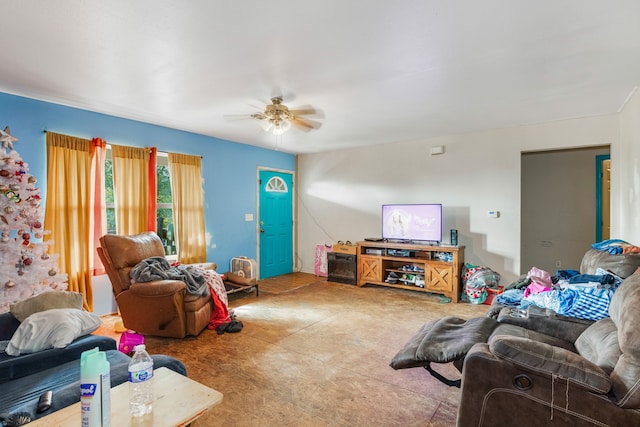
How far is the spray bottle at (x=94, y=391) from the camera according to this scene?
95 cm

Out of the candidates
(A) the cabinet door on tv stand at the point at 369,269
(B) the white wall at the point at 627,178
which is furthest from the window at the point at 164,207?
(B) the white wall at the point at 627,178

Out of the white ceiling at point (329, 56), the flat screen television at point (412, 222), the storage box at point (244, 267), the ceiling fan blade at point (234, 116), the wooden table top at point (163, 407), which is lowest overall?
the storage box at point (244, 267)

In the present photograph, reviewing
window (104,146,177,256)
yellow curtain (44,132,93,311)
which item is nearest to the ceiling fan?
window (104,146,177,256)

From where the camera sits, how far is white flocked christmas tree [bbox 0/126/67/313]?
2.74m

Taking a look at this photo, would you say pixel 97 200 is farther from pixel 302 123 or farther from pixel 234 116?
pixel 302 123

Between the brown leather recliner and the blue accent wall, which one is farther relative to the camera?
the blue accent wall

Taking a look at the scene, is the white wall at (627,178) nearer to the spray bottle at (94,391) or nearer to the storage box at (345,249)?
the storage box at (345,249)

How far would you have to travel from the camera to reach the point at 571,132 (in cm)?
400

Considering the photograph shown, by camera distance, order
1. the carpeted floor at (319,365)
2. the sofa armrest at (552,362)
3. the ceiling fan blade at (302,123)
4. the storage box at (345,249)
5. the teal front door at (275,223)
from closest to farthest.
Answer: the sofa armrest at (552,362), the carpeted floor at (319,365), the ceiling fan blade at (302,123), the storage box at (345,249), the teal front door at (275,223)

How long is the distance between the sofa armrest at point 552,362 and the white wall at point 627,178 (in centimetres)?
232

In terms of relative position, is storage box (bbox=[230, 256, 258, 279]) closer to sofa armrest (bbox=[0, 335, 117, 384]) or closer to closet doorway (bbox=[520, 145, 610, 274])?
sofa armrest (bbox=[0, 335, 117, 384])

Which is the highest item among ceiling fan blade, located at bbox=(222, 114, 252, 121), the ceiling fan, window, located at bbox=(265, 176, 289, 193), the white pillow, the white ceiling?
the white ceiling

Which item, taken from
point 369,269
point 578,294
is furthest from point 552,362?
point 369,269

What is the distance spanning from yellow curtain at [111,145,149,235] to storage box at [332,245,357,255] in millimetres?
2932
